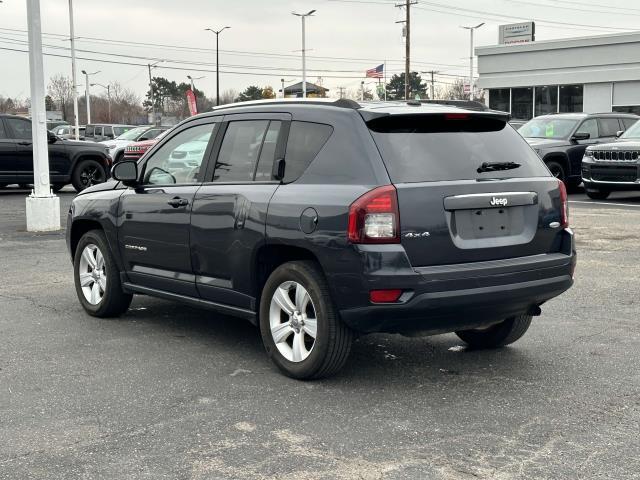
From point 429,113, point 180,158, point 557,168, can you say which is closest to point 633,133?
point 557,168

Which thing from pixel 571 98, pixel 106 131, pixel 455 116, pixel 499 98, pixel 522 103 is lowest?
pixel 455 116

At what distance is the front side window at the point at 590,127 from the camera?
776 inches

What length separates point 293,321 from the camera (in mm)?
5195

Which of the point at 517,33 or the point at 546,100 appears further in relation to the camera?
the point at 517,33

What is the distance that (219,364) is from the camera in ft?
18.5

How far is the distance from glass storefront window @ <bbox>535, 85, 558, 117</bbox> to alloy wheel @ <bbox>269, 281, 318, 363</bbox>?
3906cm

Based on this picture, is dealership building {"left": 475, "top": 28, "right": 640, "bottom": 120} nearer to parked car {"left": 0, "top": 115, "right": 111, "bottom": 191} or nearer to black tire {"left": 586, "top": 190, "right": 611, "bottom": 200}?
black tire {"left": 586, "top": 190, "right": 611, "bottom": 200}

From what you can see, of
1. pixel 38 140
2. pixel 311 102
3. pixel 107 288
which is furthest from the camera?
pixel 38 140

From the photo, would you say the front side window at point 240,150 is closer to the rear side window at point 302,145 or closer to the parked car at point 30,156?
the rear side window at point 302,145

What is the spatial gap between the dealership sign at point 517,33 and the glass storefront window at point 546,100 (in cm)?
1689

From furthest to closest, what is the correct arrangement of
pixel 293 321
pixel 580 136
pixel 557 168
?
pixel 580 136 < pixel 557 168 < pixel 293 321

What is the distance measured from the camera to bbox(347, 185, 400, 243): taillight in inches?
185

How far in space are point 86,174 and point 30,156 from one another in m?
1.33

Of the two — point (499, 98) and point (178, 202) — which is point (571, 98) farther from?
point (178, 202)
